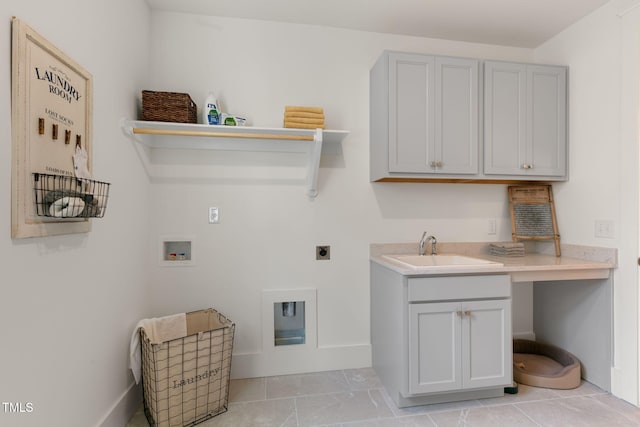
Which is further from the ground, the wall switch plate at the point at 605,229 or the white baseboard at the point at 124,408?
the wall switch plate at the point at 605,229

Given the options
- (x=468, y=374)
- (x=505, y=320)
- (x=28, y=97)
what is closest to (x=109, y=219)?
(x=28, y=97)

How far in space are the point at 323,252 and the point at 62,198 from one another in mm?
1560

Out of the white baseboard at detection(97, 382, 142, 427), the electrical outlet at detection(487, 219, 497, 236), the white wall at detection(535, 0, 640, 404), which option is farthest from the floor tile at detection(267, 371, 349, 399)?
the white wall at detection(535, 0, 640, 404)

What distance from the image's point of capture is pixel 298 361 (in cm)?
224

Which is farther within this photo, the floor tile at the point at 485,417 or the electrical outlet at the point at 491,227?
the electrical outlet at the point at 491,227

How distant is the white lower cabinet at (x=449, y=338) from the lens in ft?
5.78

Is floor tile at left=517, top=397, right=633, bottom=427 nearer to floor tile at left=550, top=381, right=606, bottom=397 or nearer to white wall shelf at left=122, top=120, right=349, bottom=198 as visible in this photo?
floor tile at left=550, top=381, right=606, bottom=397

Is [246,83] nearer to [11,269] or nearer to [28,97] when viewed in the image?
[28,97]

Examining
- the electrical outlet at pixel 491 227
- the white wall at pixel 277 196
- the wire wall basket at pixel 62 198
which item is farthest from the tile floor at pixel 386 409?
the wire wall basket at pixel 62 198

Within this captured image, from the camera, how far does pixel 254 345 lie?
86.7 inches

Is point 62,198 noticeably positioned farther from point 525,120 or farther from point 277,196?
point 525,120

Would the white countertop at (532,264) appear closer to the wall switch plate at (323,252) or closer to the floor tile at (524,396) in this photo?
the wall switch plate at (323,252)

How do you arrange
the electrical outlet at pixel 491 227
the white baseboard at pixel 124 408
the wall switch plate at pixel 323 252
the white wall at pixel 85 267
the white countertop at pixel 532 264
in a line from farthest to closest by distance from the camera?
the electrical outlet at pixel 491 227, the wall switch plate at pixel 323 252, the white countertop at pixel 532 264, the white baseboard at pixel 124 408, the white wall at pixel 85 267

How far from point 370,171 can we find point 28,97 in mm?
1876
